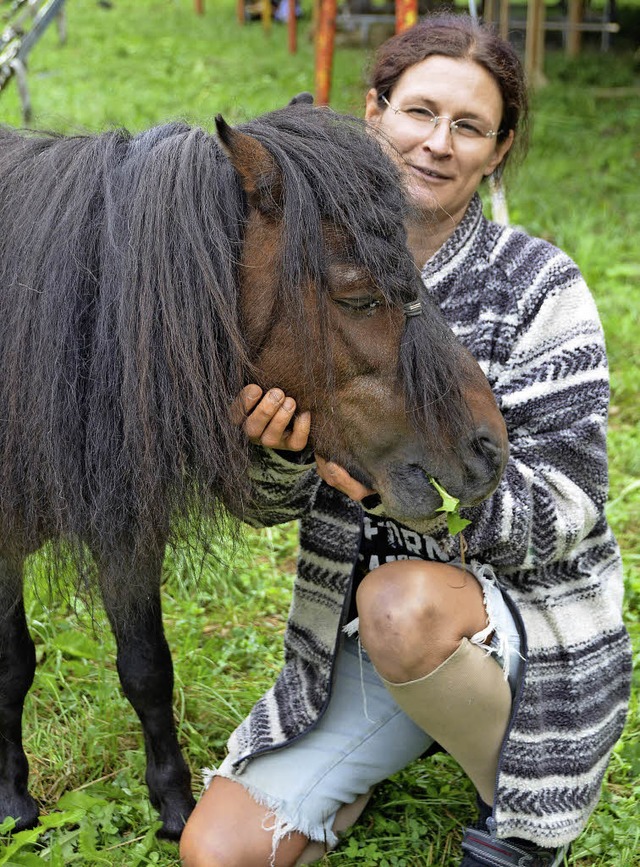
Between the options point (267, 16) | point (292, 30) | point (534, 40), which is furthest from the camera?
point (267, 16)

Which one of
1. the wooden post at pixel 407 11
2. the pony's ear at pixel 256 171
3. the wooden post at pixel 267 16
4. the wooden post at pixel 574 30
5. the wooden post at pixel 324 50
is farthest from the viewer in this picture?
the wooden post at pixel 267 16

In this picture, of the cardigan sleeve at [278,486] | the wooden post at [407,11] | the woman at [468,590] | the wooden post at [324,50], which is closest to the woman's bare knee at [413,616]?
the woman at [468,590]

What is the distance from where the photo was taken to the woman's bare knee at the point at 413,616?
1960 mm

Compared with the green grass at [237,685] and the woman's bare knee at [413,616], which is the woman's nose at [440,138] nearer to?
the green grass at [237,685]

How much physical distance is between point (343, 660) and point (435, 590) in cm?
56

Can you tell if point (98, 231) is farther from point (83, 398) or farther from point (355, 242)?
point (355, 242)

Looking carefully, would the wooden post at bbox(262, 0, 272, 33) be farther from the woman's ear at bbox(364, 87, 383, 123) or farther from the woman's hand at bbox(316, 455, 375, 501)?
the woman's hand at bbox(316, 455, 375, 501)

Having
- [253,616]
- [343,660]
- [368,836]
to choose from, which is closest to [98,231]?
[343,660]

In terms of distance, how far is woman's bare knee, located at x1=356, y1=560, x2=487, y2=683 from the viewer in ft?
6.43

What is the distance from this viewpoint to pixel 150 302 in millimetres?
1697

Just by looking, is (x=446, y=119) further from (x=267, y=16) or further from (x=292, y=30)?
(x=267, y=16)

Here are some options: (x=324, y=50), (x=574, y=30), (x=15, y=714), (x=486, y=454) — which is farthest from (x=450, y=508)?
(x=574, y=30)

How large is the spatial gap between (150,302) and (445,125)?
926 millimetres

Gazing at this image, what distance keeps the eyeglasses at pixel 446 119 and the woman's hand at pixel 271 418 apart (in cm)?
87
